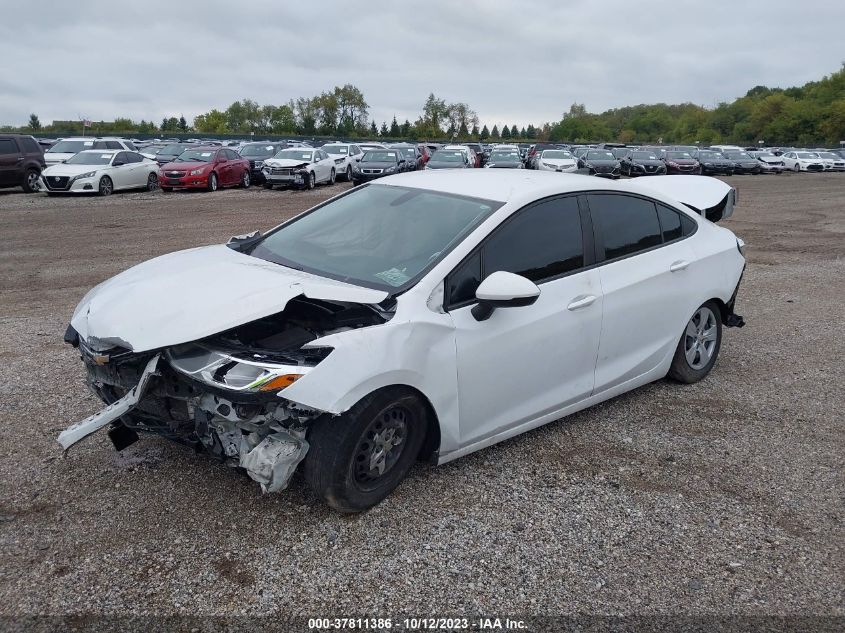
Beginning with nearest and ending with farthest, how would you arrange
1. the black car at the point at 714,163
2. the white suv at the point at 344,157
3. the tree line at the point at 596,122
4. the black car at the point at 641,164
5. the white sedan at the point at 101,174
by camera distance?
the white sedan at the point at 101,174 → the white suv at the point at 344,157 → the black car at the point at 641,164 → the black car at the point at 714,163 → the tree line at the point at 596,122

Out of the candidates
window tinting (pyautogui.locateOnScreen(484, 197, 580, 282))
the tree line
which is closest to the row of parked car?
window tinting (pyautogui.locateOnScreen(484, 197, 580, 282))

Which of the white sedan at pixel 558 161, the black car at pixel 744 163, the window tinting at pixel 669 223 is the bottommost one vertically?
the black car at pixel 744 163

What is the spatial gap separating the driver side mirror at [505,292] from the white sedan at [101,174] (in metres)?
19.7

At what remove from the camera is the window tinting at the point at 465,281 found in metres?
3.63

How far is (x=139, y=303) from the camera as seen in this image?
3484 mm

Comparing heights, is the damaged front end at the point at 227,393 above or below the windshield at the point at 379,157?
above

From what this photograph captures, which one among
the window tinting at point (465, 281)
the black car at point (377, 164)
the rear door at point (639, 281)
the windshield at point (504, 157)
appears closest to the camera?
the window tinting at point (465, 281)

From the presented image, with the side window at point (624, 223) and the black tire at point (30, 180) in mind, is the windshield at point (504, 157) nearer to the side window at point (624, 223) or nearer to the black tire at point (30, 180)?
the black tire at point (30, 180)

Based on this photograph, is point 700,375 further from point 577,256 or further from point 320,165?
point 320,165

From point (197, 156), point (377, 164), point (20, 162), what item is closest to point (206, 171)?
point (197, 156)

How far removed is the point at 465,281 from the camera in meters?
3.69

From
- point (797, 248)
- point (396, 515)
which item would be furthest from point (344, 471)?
point (797, 248)

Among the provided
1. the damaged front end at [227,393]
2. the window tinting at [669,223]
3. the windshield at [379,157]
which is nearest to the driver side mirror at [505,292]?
the damaged front end at [227,393]

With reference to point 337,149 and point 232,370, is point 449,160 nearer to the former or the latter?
point 337,149
